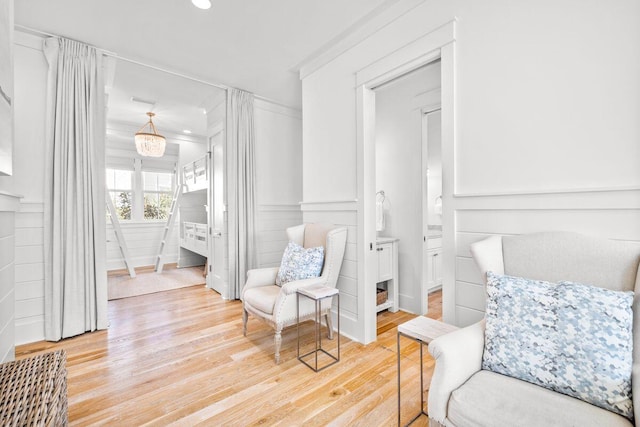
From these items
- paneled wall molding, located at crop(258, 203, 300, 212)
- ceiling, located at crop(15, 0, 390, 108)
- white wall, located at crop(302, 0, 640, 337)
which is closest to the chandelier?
ceiling, located at crop(15, 0, 390, 108)

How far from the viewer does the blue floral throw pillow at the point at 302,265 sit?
249 cm

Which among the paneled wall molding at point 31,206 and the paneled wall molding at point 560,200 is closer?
the paneled wall molding at point 560,200

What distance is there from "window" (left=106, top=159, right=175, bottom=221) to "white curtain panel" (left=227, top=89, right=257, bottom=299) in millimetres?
3654

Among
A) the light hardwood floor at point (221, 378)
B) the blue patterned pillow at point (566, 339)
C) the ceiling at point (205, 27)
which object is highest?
the ceiling at point (205, 27)

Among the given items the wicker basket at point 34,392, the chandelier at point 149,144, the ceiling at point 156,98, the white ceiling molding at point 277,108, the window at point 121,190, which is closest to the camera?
Answer: the wicker basket at point 34,392

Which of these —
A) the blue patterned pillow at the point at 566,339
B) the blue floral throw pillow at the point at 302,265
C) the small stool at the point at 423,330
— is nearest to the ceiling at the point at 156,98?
the blue floral throw pillow at the point at 302,265

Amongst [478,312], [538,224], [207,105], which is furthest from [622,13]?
[207,105]

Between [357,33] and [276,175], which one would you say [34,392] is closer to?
[357,33]

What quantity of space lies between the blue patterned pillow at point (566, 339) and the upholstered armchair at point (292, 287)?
137 centimetres

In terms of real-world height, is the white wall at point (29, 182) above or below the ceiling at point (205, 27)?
below

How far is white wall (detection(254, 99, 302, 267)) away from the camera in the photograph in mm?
4109

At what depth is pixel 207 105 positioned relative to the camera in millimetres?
4355

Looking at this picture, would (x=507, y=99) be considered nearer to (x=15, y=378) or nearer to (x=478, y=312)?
(x=478, y=312)

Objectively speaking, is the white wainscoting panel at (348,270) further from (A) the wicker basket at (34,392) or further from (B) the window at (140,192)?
(B) the window at (140,192)
